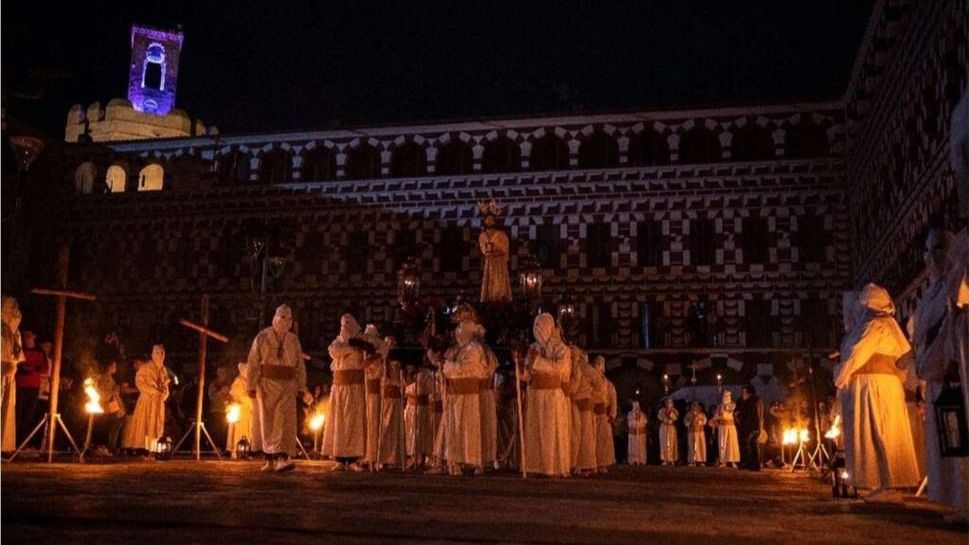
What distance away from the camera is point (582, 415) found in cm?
1245

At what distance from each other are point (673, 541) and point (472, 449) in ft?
22.0

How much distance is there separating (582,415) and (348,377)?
131 inches

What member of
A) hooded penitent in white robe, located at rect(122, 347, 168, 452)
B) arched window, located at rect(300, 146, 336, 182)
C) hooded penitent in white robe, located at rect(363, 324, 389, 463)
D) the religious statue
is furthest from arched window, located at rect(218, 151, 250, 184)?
hooded penitent in white robe, located at rect(363, 324, 389, 463)

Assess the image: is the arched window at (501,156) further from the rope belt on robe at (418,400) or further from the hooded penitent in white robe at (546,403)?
the hooded penitent in white robe at (546,403)

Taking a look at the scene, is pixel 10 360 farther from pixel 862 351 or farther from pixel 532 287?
pixel 862 351

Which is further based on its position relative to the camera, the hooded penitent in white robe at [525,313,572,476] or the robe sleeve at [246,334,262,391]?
the hooded penitent in white robe at [525,313,572,476]

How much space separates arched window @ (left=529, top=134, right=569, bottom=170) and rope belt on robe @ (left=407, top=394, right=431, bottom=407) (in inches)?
624

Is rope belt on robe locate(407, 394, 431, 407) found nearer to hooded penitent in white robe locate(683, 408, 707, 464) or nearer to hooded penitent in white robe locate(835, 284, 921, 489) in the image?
hooded penitent in white robe locate(835, 284, 921, 489)

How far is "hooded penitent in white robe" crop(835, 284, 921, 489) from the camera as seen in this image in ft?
24.2

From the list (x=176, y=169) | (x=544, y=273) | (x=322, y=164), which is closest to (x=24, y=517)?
(x=544, y=273)

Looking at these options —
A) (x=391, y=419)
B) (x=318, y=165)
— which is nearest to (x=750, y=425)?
(x=391, y=419)

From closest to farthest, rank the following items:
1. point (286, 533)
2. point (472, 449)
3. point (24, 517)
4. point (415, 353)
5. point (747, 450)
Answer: point (286, 533)
point (24, 517)
point (472, 449)
point (415, 353)
point (747, 450)

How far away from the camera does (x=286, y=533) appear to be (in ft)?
12.6

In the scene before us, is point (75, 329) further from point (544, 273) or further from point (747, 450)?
point (747, 450)
